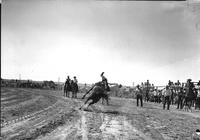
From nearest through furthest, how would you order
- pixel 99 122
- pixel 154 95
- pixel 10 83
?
pixel 99 122 < pixel 154 95 < pixel 10 83

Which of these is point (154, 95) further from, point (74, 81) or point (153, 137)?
point (153, 137)

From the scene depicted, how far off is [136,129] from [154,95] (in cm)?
2140

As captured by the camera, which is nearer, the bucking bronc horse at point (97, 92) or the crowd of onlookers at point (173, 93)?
the bucking bronc horse at point (97, 92)

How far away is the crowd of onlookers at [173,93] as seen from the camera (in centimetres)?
1962

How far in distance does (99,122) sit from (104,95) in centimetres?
527

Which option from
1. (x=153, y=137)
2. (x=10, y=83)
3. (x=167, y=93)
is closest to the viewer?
(x=153, y=137)

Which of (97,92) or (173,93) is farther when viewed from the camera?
(173,93)

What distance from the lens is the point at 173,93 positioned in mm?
25562

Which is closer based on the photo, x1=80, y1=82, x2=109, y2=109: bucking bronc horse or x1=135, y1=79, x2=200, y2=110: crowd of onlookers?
x1=80, y1=82, x2=109, y2=109: bucking bronc horse

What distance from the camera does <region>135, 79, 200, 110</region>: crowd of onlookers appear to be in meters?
19.6

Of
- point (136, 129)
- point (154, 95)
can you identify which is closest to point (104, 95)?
point (136, 129)

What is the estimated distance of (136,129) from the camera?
368 inches

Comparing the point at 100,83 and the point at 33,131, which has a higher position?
the point at 100,83

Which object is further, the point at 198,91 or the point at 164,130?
the point at 198,91
